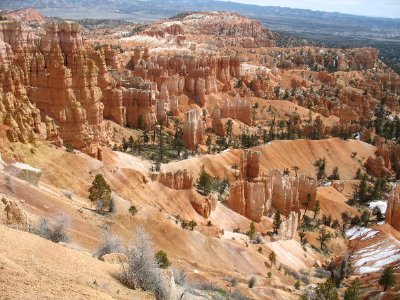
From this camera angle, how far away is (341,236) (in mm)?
44656

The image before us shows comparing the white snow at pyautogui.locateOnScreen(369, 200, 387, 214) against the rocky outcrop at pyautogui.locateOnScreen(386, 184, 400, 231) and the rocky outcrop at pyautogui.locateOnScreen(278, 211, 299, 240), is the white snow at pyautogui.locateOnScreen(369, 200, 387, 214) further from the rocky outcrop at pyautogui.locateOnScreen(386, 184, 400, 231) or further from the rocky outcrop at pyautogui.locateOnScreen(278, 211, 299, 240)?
the rocky outcrop at pyautogui.locateOnScreen(278, 211, 299, 240)

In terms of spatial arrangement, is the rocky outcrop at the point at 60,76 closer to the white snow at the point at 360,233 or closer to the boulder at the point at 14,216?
the boulder at the point at 14,216

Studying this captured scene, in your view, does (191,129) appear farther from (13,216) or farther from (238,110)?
(13,216)

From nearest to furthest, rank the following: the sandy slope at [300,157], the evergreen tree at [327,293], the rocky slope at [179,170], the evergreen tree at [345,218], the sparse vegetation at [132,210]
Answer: the rocky slope at [179,170], the evergreen tree at [327,293], the sparse vegetation at [132,210], the evergreen tree at [345,218], the sandy slope at [300,157]

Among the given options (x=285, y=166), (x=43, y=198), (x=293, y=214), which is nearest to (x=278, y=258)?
(x=293, y=214)

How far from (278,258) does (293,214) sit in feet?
28.9

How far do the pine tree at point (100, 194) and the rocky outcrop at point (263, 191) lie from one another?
573 inches

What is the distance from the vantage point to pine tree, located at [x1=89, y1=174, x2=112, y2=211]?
26172 mm

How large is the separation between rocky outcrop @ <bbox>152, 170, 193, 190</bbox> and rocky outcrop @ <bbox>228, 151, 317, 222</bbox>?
13.4ft

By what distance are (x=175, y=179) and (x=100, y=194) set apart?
10.6 meters

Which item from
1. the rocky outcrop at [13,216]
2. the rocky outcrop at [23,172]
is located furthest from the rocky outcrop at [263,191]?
the rocky outcrop at [13,216]

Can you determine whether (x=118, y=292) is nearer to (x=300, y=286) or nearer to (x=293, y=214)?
(x=300, y=286)

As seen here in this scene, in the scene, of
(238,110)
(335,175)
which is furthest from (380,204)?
(238,110)

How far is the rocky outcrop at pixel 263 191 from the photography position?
1576 inches
